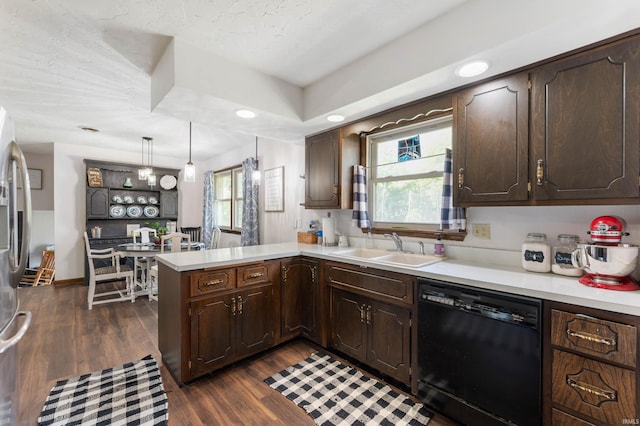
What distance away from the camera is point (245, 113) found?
236 cm

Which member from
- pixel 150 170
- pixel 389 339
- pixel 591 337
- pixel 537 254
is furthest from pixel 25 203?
pixel 150 170

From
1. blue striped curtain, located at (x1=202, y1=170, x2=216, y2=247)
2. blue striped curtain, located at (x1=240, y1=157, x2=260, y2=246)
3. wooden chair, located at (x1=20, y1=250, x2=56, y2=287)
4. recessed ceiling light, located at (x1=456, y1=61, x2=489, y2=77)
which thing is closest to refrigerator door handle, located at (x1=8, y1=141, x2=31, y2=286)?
recessed ceiling light, located at (x1=456, y1=61, x2=489, y2=77)

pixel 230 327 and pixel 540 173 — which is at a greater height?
pixel 540 173

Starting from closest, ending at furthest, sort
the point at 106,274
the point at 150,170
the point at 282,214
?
the point at 106,274 → the point at 282,214 → the point at 150,170

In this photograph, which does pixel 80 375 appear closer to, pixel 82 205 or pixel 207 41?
pixel 207 41

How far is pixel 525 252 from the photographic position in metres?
1.76

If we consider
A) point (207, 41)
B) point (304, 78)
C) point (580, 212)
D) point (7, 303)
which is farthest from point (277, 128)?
point (580, 212)

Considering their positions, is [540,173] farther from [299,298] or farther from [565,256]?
[299,298]

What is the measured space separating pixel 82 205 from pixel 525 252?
643 cm

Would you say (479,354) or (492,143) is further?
(492,143)

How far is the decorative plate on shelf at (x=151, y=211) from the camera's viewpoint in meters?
5.57

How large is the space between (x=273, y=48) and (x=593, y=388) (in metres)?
2.58

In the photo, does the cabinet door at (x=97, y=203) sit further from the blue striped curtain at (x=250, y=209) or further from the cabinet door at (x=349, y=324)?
the cabinet door at (x=349, y=324)

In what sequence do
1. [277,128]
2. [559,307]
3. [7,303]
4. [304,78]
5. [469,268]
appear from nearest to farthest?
[7,303], [559,307], [469,268], [304,78], [277,128]
